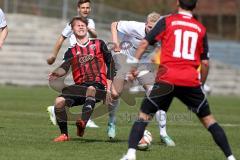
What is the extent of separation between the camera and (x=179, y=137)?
41.8 feet

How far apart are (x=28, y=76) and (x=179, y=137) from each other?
73.5ft

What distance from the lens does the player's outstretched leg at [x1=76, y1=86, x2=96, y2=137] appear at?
11023 mm

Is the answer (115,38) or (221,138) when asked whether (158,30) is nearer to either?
(221,138)

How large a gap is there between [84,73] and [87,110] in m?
0.67

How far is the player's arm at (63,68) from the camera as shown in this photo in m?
11.5

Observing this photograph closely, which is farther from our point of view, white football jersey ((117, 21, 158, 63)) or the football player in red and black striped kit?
white football jersey ((117, 21, 158, 63))

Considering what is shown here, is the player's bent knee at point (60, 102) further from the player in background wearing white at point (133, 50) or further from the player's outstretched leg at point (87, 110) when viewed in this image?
the player in background wearing white at point (133, 50)

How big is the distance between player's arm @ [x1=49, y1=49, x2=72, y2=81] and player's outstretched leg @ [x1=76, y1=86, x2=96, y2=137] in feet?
2.11

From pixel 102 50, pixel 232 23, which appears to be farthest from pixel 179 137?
pixel 232 23

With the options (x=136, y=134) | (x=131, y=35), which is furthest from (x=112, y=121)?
(x=136, y=134)

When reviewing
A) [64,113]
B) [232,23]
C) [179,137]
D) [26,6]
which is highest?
[64,113]

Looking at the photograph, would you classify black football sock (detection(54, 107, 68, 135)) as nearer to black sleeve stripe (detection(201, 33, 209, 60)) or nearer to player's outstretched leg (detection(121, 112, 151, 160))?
player's outstretched leg (detection(121, 112, 151, 160))

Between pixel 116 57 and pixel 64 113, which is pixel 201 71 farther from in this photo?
pixel 116 57

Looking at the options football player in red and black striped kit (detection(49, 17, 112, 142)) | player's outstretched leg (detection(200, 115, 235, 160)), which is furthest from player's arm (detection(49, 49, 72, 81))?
player's outstretched leg (detection(200, 115, 235, 160))
